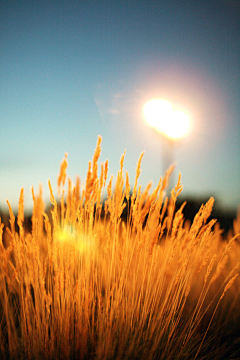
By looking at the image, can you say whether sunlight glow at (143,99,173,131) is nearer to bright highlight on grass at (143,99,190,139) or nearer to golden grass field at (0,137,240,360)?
bright highlight on grass at (143,99,190,139)

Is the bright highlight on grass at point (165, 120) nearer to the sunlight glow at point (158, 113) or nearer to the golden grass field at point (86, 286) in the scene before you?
the sunlight glow at point (158, 113)

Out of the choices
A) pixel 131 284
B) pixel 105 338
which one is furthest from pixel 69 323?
pixel 131 284

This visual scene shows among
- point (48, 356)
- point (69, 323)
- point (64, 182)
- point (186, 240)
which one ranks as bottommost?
point (48, 356)

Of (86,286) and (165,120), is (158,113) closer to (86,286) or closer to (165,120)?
(165,120)

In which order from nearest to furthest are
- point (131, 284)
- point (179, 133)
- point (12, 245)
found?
point (12, 245) < point (131, 284) < point (179, 133)

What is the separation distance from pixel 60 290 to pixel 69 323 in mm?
203

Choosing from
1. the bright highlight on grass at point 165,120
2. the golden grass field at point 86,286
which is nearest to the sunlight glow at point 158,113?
the bright highlight on grass at point 165,120

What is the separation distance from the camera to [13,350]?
51.5 inches

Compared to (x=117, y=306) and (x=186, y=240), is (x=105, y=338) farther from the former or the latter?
(x=186, y=240)

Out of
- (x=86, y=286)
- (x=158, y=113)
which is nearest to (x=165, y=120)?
(x=158, y=113)

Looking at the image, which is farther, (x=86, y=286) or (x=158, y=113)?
(x=158, y=113)

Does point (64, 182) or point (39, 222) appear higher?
point (64, 182)

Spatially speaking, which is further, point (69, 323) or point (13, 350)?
point (69, 323)

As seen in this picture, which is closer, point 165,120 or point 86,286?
point 86,286
